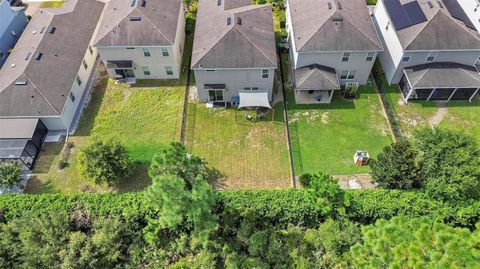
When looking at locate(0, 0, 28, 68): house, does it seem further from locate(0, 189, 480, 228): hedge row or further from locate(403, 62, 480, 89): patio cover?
locate(403, 62, 480, 89): patio cover

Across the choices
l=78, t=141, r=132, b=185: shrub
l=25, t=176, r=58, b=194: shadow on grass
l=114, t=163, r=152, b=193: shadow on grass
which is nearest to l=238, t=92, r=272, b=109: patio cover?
l=114, t=163, r=152, b=193: shadow on grass

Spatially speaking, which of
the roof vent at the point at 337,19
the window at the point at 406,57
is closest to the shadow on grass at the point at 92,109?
the roof vent at the point at 337,19

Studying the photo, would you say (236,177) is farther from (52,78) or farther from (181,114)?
(52,78)

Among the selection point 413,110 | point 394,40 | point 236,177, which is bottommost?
point 236,177

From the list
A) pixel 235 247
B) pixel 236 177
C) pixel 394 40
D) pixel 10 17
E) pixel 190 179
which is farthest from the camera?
pixel 10 17

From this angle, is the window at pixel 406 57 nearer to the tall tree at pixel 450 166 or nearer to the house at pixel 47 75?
the tall tree at pixel 450 166

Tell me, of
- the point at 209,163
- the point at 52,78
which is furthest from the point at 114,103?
the point at 209,163
